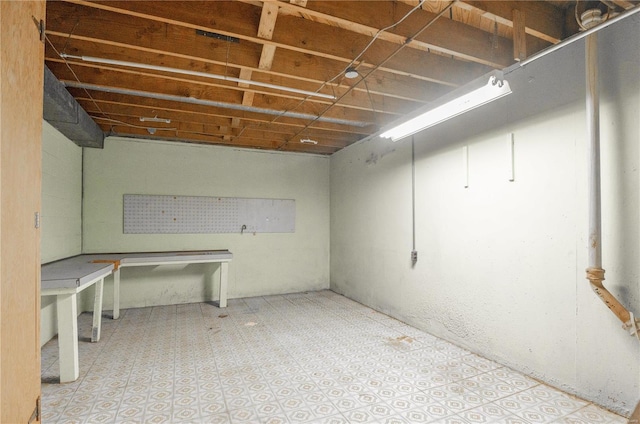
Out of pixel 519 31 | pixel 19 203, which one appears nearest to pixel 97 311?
pixel 19 203

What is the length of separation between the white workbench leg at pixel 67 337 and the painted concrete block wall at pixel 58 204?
100 cm

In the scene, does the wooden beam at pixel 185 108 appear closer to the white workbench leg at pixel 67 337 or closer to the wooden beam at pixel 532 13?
the white workbench leg at pixel 67 337

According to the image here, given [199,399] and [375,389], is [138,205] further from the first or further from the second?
[375,389]

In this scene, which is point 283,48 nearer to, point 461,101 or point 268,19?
point 268,19

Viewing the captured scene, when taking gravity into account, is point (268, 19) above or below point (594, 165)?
above

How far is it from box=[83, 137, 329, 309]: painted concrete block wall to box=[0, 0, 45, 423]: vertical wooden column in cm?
381

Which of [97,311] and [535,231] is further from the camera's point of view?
[97,311]

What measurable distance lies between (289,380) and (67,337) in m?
1.80

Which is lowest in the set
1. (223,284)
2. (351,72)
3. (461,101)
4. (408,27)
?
(223,284)

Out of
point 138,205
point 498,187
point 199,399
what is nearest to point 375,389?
point 199,399

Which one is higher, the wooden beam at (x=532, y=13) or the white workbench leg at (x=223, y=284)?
the wooden beam at (x=532, y=13)

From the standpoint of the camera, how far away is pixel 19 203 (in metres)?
1.14

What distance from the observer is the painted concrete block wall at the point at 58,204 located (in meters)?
3.38

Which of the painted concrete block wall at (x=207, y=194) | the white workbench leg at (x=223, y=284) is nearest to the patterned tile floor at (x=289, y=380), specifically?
the white workbench leg at (x=223, y=284)
